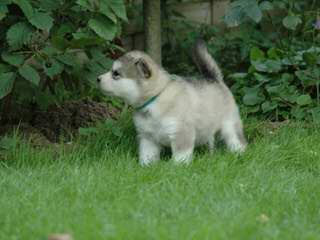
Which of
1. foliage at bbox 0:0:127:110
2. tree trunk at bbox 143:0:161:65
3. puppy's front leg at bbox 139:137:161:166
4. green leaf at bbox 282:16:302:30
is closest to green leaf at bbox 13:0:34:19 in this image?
foliage at bbox 0:0:127:110

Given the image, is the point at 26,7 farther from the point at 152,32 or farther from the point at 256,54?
the point at 256,54

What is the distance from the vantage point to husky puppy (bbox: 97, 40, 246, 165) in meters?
5.43

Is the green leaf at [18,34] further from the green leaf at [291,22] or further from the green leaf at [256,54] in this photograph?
the green leaf at [256,54]

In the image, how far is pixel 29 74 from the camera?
5.46 metres

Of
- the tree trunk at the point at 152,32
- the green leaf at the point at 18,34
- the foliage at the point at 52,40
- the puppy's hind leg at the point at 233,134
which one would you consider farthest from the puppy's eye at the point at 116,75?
the tree trunk at the point at 152,32

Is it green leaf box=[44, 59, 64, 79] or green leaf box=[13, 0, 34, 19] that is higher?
green leaf box=[13, 0, 34, 19]

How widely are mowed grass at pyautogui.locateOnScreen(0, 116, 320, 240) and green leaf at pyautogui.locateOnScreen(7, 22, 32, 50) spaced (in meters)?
0.74

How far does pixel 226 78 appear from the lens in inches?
306

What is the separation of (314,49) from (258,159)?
183cm

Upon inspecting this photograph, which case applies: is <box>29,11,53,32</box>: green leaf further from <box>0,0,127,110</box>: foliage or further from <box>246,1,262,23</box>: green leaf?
<box>246,1,262,23</box>: green leaf

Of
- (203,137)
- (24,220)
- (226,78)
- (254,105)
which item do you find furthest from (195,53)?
(24,220)

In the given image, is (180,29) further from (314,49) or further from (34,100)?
(34,100)

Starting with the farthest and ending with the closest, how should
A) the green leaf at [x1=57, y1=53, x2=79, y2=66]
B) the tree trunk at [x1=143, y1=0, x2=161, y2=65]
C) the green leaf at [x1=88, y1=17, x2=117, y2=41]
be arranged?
the tree trunk at [x1=143, y1=0, x2=161, y2=65] → the green leaf at [x1=57, y1=53, x2=79, y2=66] → the green leaf at [x1=88, y1=17, x2=117, y2=41]

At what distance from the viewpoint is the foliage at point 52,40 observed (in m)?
5.41
